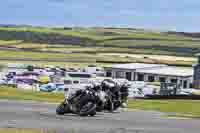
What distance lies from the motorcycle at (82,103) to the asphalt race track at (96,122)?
293 millimetres

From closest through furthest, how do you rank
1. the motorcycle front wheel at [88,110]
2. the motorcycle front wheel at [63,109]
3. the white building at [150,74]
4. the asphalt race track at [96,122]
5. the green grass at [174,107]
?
1. the asphalt race track at [96,122]
2. the motorcycle front wheel at [88,110]
3. the motorcycle front wheel at [63,109]
4. the green grass at [174,107]
5. the white building at [150,74]

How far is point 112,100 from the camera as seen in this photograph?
2233cm

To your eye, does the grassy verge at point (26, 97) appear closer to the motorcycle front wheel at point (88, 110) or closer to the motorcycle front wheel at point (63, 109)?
the motorcycle front wheel at point (63, 109)

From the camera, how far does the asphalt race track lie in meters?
17.1

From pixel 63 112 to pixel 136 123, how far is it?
327 centimetres

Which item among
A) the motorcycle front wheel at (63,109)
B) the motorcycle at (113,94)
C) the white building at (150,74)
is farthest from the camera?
the white building at (150,74)

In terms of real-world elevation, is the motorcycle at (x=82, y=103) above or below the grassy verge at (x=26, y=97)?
above

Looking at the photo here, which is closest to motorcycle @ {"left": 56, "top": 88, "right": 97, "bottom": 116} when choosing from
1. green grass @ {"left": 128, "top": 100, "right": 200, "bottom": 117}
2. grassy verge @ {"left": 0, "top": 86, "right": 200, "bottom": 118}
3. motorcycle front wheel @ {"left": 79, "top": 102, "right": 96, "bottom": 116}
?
motorcycle front wheel @ {"left": 79, "top": 102, "right": 96, "bottom": 116}

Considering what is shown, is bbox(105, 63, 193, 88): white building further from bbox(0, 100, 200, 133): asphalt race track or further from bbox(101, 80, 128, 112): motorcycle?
bbox(0, 100, 200, 133): asphalt race track

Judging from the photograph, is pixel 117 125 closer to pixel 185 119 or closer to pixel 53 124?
pixel 53 124

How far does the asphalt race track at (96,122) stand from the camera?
17.1 m

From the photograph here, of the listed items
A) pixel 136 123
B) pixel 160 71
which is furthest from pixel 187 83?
pixel 136 123

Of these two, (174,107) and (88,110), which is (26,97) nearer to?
(174,107)

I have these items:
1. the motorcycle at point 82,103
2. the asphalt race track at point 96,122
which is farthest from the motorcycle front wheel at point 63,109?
the asphalt race track at point 96,122
